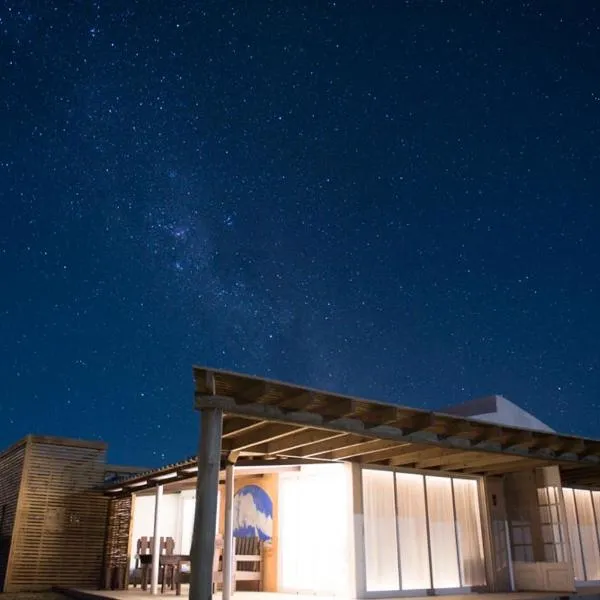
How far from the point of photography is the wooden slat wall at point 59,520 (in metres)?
15.7

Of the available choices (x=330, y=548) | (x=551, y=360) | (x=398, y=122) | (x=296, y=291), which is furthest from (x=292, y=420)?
(x=551, y=360)

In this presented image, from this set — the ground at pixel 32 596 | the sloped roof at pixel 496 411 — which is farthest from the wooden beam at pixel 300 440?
the sloped roof at pixel 496 411

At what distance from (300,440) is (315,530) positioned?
3.54 m

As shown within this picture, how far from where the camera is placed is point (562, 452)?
1216 centimetres

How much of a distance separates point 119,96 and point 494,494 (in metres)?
15.8

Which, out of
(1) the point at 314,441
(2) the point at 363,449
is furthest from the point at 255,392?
(2) the point at 363,449

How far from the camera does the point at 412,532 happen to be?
43.1 feet

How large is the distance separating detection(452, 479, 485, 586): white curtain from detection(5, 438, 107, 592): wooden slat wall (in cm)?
909

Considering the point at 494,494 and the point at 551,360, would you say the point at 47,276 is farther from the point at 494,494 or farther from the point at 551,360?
the point at 494,494

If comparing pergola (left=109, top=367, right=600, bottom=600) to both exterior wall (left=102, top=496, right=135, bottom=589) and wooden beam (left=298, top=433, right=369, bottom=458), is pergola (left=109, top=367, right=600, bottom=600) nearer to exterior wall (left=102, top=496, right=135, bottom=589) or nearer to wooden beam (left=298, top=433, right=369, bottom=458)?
wooden beam (left=298, top=433, right=369, bottom=458)

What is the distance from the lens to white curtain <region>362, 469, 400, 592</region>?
1238 cm

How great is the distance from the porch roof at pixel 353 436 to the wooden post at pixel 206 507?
239 millimetres

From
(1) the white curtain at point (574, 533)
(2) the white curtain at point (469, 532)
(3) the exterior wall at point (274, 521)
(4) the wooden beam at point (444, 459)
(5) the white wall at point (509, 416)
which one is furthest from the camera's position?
(5) the white wall at point (509, 416)

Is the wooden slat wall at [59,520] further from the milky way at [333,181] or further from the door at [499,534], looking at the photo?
the milky way at [333,181]
